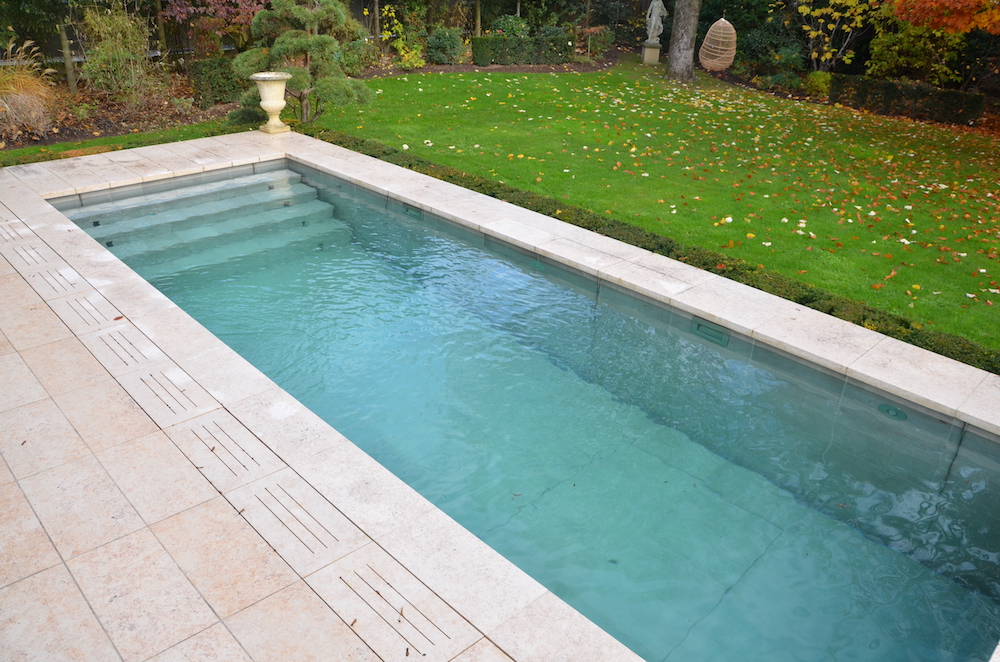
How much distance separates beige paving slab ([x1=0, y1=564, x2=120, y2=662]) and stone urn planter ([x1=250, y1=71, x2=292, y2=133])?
877cm

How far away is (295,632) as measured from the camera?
308cm

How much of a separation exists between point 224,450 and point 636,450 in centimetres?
261

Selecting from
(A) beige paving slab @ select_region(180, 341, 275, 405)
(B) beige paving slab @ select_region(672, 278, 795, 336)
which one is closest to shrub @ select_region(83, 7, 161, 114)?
(A) beige paving slab @ select_region(180, 341, 275, 405)

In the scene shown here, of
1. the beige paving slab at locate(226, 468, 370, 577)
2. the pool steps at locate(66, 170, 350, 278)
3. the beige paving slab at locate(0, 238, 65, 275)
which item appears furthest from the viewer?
the pool steps at locate(66, 170, 350, 278)

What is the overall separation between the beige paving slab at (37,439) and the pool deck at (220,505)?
0.04 ft

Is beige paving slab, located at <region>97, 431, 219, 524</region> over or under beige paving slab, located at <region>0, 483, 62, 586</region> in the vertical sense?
over

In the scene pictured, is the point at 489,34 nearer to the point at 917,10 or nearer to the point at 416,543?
the point at 917,10

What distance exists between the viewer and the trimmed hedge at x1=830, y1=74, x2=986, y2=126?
44.3 feet

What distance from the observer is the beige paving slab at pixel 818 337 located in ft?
17.7

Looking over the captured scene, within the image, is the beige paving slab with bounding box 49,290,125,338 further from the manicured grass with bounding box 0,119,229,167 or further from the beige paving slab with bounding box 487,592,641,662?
the manicured grass with bounding box 0,119,229,167

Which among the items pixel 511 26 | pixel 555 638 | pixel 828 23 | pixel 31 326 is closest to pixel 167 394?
pixel 31 326

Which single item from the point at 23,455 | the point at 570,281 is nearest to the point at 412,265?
the point at 570,281

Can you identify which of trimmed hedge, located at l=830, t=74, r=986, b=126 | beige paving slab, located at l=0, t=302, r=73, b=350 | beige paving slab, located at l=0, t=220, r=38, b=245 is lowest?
beige paving slab, located at l=0, t=302, r=73, b=350

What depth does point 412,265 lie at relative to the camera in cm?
727
